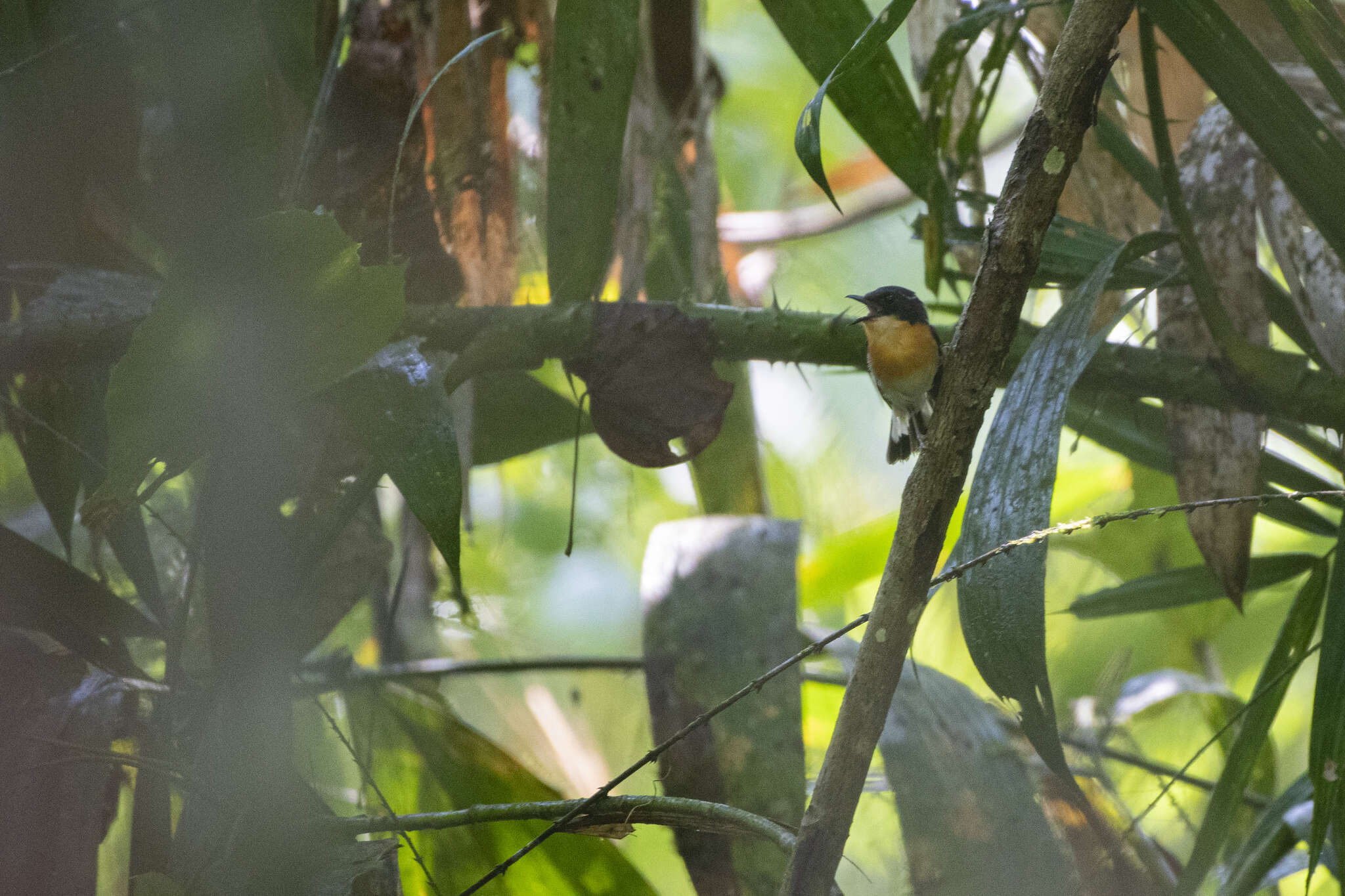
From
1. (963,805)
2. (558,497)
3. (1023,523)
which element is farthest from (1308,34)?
(558,497)

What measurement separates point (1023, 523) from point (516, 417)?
771 millimetres

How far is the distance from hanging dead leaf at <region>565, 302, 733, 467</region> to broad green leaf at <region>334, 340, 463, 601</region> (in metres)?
0.23

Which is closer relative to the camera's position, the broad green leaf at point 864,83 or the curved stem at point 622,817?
the curved stem at point 622,817

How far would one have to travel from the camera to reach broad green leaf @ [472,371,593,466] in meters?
1.25

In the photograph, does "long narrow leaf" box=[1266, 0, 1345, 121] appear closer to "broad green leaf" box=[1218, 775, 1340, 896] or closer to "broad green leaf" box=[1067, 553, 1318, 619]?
"broad green leaf" box=[1067, 553, 1318, 619]

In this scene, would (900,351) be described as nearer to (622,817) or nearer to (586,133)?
(586,133)

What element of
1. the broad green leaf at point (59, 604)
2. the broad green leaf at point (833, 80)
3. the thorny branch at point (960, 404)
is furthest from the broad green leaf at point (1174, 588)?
the broad green leaf at point (59, 604)

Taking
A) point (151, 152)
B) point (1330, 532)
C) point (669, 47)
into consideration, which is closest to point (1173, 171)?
point (1330, 532)

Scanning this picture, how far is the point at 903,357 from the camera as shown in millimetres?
958

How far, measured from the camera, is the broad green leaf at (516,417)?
125 centimetres

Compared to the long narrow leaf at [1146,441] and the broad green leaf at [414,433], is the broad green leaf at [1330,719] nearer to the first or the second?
the long narrow leaf at [1146,441]

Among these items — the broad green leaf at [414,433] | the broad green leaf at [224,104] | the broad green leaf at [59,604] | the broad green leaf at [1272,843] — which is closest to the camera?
the broad green leaf at [414,433]

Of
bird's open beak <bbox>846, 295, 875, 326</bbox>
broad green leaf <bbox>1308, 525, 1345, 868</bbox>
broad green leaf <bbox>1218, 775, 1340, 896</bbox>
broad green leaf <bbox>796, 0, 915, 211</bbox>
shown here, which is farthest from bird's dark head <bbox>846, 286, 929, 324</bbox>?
broad green leaf <bbox>1218, 775, 1340, 896</bbox>

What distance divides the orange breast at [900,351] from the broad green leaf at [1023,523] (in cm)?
17
